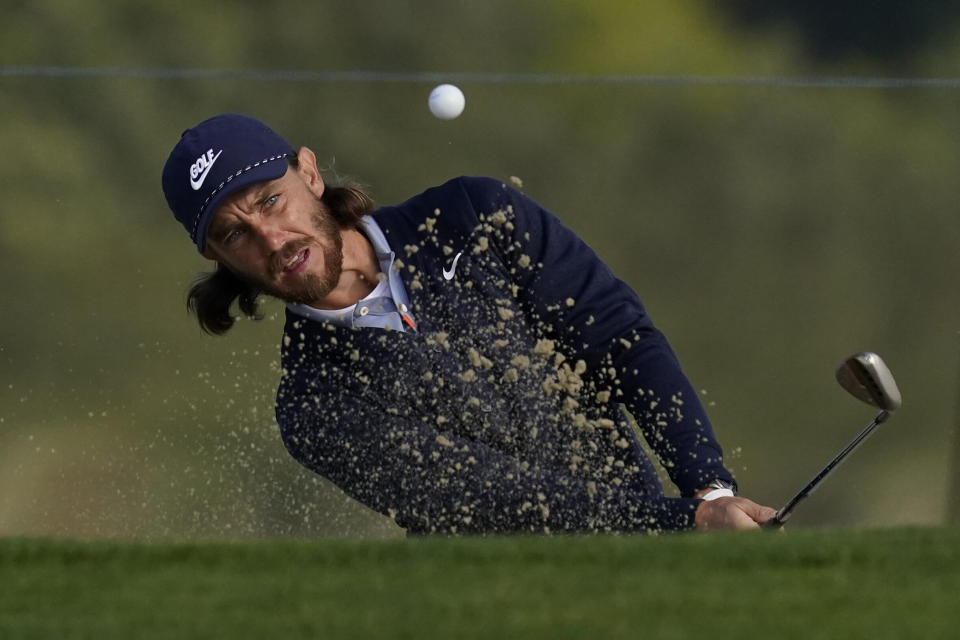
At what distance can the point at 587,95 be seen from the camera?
4.09 meters

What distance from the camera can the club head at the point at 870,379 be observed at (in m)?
2.52

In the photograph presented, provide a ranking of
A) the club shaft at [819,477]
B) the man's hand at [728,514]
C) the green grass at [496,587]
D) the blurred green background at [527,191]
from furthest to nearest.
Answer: the blurred green background at [527,191] < the club shaft at [819,477] < the man's hand at [728,514] < the green grass at [496,587]

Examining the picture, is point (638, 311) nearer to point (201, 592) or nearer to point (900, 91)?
point (201, 592)

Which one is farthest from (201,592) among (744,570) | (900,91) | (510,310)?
(900,91)

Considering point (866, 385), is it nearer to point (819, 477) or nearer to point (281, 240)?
point (819, 477)

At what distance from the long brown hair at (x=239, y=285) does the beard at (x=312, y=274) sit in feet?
0.26

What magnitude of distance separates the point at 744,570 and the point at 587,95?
2.80m

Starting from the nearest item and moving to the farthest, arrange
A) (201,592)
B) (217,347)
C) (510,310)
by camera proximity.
Answer: (201,592) < (510,310) < (217,347)

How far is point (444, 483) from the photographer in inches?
102

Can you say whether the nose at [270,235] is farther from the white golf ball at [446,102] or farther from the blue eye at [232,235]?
the white golf ball at [446,102]

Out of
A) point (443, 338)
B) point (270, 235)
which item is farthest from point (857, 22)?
point (270, 235)

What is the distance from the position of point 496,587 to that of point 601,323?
1293mm

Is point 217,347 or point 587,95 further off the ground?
point 587,95

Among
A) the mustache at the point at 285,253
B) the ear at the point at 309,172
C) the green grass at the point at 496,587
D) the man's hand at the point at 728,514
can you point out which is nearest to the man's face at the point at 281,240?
the mustache at the point at 285,253
